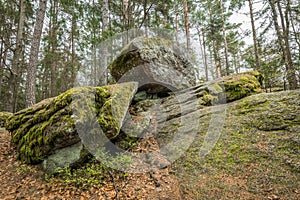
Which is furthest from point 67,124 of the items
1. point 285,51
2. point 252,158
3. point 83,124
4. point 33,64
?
point 285,51

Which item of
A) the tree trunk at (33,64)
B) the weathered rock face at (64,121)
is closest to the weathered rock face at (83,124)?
the weathered rock face at (64,121)

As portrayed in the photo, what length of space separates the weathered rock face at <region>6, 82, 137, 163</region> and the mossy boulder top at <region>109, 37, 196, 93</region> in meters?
2.10

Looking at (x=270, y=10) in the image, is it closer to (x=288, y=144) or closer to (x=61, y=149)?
(x=288, y=144)

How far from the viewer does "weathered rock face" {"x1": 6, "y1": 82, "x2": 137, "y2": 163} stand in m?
3.44

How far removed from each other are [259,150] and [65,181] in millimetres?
4058

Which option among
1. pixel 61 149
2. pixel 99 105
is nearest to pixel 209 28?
pixel 99 105

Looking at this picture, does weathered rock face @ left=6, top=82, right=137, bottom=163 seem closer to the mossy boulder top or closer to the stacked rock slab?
the stacked rock slab

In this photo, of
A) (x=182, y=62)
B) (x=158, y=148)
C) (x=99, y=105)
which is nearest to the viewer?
(x=99, y=105)

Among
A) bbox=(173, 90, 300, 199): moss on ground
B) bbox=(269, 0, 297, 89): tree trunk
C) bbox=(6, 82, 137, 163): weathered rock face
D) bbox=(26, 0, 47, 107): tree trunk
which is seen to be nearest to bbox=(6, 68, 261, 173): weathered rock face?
bbox=(6, 82, 137, 163): weathered rock face

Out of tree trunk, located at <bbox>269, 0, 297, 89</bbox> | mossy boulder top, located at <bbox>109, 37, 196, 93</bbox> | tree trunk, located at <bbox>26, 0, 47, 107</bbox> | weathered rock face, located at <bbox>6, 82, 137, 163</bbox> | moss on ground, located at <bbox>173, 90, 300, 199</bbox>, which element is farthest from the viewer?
tree trunk, located at <bbox>269, 0, 297, 89</bbox>

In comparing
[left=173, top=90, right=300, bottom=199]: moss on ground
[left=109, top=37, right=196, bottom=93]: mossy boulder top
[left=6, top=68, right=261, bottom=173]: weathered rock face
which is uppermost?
[left=109, top=37, right=196, bottom=93]: mossy boulder top

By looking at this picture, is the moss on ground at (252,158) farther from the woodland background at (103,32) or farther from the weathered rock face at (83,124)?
the woodland background at (103,32)

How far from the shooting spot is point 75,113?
3.49m

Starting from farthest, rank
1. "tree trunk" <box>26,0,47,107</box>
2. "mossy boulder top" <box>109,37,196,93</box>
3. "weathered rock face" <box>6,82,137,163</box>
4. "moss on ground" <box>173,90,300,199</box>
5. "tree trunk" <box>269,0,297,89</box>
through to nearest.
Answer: "tree trunk" <box>269,0,297,89</box> < "tree trunk" <box>26,0,47,107</box> < "mossy boulder top" <box>109,37,196,93</box> < "weathered rock face" <box>6,82,137,163</box> < "moss on ground" <box>173,90,300,199</box>
